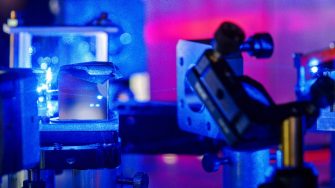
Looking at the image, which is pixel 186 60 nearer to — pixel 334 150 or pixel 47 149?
pixel 47 149

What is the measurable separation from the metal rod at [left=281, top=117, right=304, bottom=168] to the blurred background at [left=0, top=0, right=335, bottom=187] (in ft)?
2.52

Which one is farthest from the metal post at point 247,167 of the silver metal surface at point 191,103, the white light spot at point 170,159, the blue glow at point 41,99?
the white light spot at point 170,159

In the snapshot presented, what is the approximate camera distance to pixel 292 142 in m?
0.67

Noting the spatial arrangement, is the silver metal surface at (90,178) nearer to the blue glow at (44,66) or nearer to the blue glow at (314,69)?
the blue glow at (44,66)

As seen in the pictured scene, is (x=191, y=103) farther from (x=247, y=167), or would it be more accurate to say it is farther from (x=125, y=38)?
(x=125, y=38)

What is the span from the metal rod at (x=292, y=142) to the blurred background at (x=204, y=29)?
2.52 ft

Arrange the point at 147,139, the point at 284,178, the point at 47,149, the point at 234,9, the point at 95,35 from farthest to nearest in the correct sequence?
the point at 147,139
the point at 234,9
the point at 95,35
the point at 47,149
the point at 284,178

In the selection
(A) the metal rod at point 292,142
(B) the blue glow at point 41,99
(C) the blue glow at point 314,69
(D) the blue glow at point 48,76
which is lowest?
(A) the metal rod at point 292,142

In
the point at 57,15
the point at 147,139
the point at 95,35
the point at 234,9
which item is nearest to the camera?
the point at 95,35

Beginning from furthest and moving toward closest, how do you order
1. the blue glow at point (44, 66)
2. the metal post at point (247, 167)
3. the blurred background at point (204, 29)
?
the blurred background at point (204, 29), the blue glow at point (44, 66), the metal post at point (247, 167)

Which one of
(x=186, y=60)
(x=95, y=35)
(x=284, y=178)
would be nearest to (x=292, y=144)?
(x=284, y=178)

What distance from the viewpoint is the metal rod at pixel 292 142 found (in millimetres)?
664

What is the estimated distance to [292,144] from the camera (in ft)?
2.19

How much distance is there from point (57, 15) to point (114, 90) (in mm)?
288
